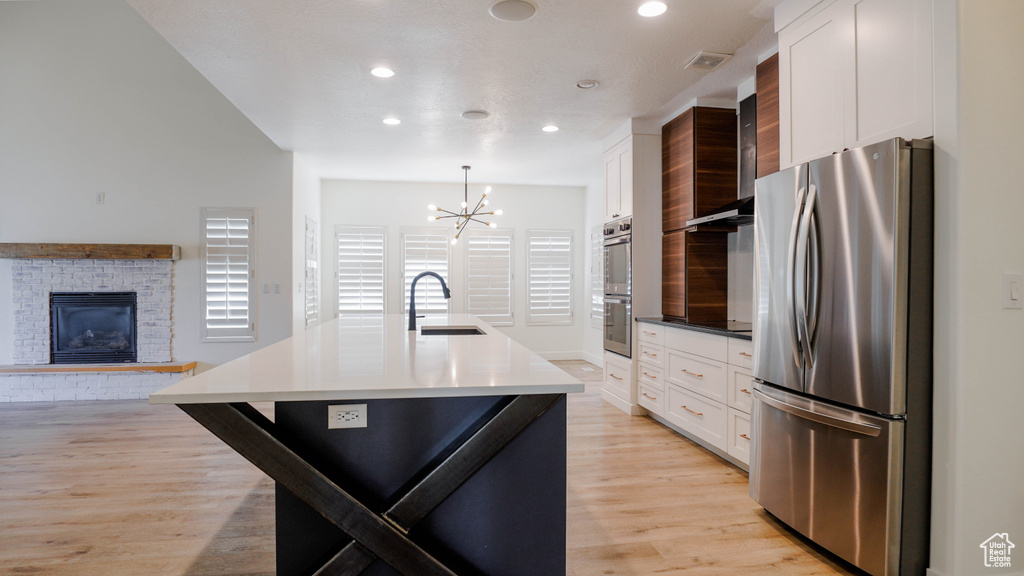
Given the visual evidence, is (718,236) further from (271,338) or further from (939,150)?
(271,338)

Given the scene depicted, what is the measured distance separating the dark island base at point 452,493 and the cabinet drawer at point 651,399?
2.79 m

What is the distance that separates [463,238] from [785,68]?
547 centimetres

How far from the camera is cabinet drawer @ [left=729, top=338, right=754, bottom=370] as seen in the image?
3115mm

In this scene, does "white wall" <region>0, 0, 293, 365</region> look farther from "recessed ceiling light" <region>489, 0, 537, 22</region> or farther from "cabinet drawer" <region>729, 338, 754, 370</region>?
"cabinet drawer" <region>729, 338, 754, 370</region>

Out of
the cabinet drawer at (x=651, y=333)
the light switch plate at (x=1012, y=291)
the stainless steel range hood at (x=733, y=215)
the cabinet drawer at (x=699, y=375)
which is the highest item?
the stainless steel range hood at (x=733, y=215)

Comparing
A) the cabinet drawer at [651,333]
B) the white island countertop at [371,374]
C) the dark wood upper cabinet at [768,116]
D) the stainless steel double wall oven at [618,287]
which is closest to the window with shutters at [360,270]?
the stainless steel double wall oven at [618,287]

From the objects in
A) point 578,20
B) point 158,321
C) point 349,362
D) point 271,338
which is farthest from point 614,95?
point 158,321

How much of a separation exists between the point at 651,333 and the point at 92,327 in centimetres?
560

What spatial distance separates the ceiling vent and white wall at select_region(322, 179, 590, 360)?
162 inches

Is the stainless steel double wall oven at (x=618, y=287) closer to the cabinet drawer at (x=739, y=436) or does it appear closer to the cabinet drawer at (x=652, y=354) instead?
the cabinet drawer at (x=652, y=354)

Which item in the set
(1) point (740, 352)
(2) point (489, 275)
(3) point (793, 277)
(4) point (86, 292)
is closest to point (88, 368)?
(4) point (86, 292)

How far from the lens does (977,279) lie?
6.16ft

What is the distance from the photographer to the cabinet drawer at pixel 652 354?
169 inches

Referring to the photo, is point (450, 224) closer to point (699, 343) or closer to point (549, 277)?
point (549, 277)
